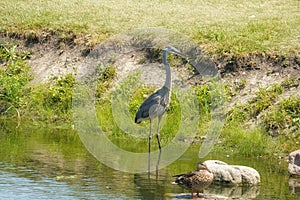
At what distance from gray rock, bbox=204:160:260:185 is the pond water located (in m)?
0.18

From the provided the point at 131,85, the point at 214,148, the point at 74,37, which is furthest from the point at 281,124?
the point at 74,37

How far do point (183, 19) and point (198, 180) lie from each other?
12768mm

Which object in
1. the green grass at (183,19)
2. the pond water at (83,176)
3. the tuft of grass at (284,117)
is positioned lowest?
the pond water at (83,176)

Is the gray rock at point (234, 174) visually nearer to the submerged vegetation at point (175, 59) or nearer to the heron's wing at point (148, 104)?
the heron's wing at point (148, 104)

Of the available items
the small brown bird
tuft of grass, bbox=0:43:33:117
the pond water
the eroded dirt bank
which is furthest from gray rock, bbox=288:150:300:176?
tuft of grass, bbox=0:43:33:117

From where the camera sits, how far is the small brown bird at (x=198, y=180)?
1349 centimetres

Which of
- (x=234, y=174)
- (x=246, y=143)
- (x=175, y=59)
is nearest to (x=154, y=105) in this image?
(x=246, y=143)

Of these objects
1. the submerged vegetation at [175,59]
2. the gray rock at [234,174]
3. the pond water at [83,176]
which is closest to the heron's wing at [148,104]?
the pond water at [83,176]

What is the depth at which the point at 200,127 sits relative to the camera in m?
19.7

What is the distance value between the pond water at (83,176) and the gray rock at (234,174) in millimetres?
181

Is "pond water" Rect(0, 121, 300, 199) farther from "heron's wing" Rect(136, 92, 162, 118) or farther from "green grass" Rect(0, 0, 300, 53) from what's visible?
"green grass" Rect(0, 0, 300, 53)

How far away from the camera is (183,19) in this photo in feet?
84.2

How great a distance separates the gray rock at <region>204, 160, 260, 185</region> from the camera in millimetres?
14773

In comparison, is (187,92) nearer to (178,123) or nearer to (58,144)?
(178,123)
